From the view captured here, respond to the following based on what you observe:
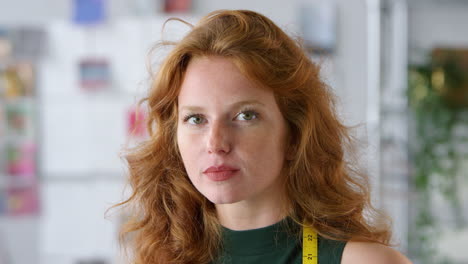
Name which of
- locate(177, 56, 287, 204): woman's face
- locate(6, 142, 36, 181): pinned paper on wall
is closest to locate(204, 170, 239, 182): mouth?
locate(177, 56, 287, 204): woman's face

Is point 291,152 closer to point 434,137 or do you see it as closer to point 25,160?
point 434,137

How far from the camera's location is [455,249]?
14.3 ft

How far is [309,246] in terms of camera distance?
51.5 inches

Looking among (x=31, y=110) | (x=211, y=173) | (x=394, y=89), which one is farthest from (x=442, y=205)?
(x=211, y=173)

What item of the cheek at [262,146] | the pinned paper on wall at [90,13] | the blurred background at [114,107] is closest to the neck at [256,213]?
the cheek at [262,146]

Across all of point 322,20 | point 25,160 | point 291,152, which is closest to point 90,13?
point 25,160

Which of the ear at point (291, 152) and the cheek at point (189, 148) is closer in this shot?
the cheek at point (189, 148)

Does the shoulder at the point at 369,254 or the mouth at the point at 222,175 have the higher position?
the mouth at the point at 222,175

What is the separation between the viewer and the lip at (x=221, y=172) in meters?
1.20

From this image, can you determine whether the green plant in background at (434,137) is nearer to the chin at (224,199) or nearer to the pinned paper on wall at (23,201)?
the pinned paper on wall at (23,201)

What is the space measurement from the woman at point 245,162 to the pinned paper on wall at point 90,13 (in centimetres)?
291

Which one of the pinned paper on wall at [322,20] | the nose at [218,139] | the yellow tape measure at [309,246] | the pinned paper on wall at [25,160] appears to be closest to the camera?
the nose at [218,139]

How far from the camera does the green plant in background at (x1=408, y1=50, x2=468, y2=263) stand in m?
4.20

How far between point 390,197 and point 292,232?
10.00 ft
